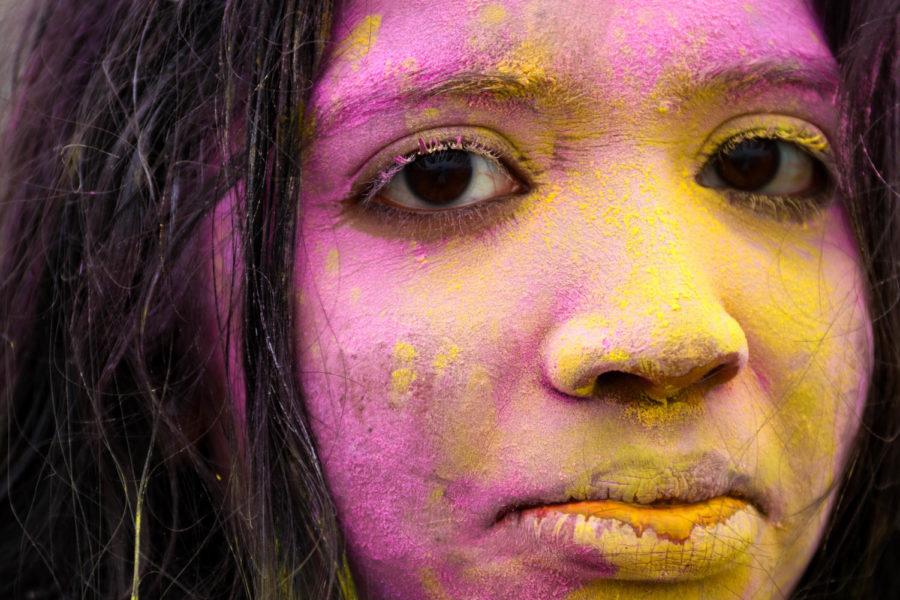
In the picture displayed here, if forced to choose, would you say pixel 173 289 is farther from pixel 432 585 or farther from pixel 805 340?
pixel 805 340

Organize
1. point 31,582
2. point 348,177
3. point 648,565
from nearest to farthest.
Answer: point 648,565 → point 348,177 → point 31,582

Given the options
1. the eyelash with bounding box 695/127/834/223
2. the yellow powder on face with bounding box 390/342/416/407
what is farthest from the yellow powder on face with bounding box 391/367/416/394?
the eyelash with bounding box 695/127/834/223

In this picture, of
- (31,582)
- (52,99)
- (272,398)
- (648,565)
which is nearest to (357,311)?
(272,398)

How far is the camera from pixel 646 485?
1128mm

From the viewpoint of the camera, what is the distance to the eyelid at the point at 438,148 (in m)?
1.23

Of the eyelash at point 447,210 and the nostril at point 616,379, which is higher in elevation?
the eyelash at point 447,210

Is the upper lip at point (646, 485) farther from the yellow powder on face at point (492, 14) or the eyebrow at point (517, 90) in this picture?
the yellow powder on face at point (492, 14)

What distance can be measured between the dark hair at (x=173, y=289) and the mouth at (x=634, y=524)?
25 centimetres

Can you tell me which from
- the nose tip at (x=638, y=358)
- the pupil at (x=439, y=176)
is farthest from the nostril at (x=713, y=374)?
the pupil at (x=439, y=176)

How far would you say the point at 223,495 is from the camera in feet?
4.39

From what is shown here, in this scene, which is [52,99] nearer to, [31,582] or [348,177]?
[348,177]

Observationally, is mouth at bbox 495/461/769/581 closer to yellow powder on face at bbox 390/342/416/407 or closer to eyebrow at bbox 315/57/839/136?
yellow powder on face at bbox 390/342/416/407

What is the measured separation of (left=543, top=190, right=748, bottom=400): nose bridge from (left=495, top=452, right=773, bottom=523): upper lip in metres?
0.08

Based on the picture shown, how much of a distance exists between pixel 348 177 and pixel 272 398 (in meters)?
0.28
